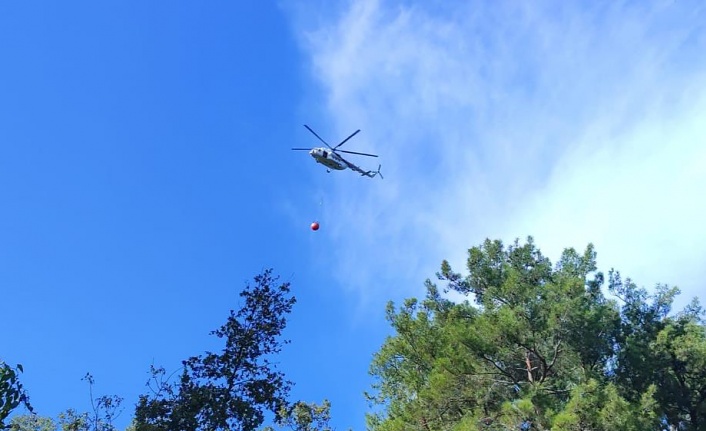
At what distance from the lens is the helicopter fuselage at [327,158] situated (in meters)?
18.5

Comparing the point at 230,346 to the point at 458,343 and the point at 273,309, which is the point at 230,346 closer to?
the point at 273,309

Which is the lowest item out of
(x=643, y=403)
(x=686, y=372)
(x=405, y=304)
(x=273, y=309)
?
(x=643, y=403)

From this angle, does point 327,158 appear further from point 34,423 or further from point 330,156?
point 34,423

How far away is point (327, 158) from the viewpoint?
18672 mm

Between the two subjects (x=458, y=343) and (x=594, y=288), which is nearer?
(x=458, y=343)

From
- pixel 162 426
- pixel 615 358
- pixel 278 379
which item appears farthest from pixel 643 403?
pixel 162 426

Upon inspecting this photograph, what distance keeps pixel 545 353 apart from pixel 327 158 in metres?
9.62

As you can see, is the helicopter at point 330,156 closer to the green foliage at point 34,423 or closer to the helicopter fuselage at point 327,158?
the helicopter fuselage at point 327,158

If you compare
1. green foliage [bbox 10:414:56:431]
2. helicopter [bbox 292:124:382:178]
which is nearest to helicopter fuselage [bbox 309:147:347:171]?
helicopter [bbox 292:124:382:178]

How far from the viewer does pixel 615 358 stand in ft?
43.9

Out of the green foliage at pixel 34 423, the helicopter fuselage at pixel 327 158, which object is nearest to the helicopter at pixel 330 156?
the helicopter fuselage at pixel 327 158

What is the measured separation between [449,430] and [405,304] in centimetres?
400

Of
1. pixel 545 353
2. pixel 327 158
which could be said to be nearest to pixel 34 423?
pixel 327 158

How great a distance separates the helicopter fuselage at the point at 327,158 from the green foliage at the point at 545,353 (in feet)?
19.7
